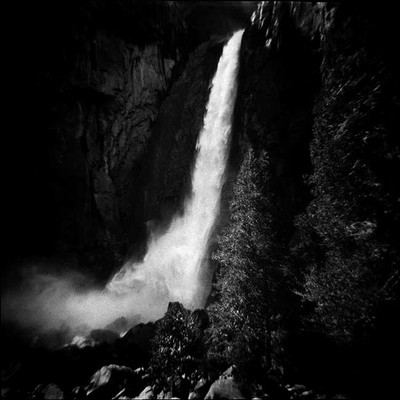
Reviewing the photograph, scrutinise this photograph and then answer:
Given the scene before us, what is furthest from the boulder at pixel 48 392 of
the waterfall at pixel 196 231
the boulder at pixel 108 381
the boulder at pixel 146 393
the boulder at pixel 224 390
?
the waterfall at pixel 196 231

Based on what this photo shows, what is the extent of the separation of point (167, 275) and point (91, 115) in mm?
19368

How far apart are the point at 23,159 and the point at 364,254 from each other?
93.6 ft

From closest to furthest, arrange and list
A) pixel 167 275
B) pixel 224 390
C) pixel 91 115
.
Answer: pixel 224 390
pixel 167 275
pixel 91 115

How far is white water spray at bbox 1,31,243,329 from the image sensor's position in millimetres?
23391

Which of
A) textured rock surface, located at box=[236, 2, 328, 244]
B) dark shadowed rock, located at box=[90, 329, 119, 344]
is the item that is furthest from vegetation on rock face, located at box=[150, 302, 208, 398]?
textured rock surface, located at box=[236, 2, 328, 244]

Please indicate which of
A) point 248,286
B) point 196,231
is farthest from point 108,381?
point 196,231

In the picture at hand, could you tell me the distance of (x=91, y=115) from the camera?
26.7 meters

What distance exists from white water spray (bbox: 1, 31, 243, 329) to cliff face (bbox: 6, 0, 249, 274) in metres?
2.93

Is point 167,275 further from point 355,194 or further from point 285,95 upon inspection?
point 355,194

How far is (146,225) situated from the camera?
101 feet

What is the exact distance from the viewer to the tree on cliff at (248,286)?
1098cm

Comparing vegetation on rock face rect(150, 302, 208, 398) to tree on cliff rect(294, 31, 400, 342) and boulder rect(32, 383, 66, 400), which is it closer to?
boulder rect(32, 383, 66, 400)

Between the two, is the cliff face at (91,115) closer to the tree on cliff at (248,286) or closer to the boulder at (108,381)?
the boulder at (108,381)


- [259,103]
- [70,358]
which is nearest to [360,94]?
[259,103]
